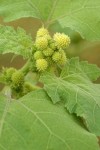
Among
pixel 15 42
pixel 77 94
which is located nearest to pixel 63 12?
pixel 15 42

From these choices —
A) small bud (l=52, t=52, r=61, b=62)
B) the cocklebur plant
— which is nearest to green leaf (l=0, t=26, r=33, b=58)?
the cocklebur plant

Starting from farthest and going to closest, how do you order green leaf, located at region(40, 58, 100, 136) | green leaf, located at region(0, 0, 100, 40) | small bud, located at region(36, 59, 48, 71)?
green leaf, located at region(0, 0, 100, 40) → small bud, located at region(36, 59, 48, 71) → green leaf, located at region(40, 58, 100, 136)

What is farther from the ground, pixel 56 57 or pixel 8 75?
pixel 56 57

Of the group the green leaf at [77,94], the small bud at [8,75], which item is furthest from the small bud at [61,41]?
the small bud at [8,75]

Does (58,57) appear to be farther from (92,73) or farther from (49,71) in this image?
(92,73)

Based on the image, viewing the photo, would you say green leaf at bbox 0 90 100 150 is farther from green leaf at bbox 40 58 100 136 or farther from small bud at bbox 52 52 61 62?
small bud at bbox 52 52 61 62

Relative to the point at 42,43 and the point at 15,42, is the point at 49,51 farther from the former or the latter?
the point at 15,42
